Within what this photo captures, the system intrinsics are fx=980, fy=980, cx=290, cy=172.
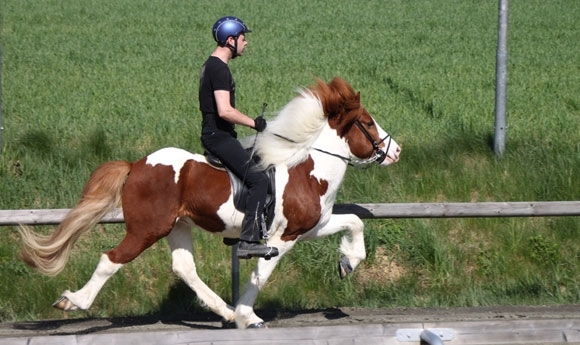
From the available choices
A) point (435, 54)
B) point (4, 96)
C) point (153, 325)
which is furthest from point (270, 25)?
point (153, 325)

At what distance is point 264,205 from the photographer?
23.1 feet

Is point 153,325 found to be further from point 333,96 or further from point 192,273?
point 333,96

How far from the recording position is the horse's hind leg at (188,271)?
290 inches

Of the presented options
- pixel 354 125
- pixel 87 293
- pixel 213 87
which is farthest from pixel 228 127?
pixel 87 293

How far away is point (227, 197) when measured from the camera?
23.3ft

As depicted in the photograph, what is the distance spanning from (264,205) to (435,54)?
52.0 feet

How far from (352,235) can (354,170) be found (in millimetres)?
3300

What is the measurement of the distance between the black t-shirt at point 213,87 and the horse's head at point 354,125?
2.43 ft

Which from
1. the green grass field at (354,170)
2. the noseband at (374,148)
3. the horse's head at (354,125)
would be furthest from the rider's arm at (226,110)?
the green grass field at (354,170)

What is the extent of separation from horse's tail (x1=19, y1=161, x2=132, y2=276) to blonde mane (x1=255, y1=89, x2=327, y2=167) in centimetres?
104

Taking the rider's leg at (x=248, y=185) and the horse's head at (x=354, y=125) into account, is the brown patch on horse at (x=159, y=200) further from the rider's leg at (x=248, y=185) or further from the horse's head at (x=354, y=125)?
the horse's head at (x=354, y=125)

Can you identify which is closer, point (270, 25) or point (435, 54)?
point (435, 54)

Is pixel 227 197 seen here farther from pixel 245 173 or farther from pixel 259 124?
pixel 259 124

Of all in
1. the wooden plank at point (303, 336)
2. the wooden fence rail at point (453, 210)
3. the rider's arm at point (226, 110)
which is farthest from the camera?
the wooden fence rail at point (453, 210)
